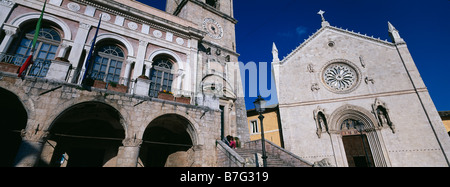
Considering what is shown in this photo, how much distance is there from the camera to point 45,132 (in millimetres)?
6246

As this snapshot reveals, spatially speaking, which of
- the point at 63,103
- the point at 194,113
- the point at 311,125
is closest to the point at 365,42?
the point at 311,125

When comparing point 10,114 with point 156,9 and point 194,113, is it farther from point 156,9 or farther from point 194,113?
point 156,9

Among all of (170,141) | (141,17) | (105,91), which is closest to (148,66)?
(141,17)

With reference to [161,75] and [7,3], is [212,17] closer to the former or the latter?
[161,75]

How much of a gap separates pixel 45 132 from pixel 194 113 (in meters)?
5.43

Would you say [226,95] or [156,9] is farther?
[226,95]

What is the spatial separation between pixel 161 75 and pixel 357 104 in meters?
16.4

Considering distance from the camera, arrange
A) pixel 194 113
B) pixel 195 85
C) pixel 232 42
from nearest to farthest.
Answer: pixel 194 113 → pixel 195 85 → pixel 232 42

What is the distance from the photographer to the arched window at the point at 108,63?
1007 centimetres

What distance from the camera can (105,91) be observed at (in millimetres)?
7531

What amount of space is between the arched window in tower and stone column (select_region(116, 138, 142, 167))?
17.3 ft

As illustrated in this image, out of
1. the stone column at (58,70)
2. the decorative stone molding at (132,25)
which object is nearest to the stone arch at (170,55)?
the decorative stone molding at (132,25)

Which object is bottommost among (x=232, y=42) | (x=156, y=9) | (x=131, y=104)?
(x=131, y=104)

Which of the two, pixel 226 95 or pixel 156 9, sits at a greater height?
pixel 156 9
